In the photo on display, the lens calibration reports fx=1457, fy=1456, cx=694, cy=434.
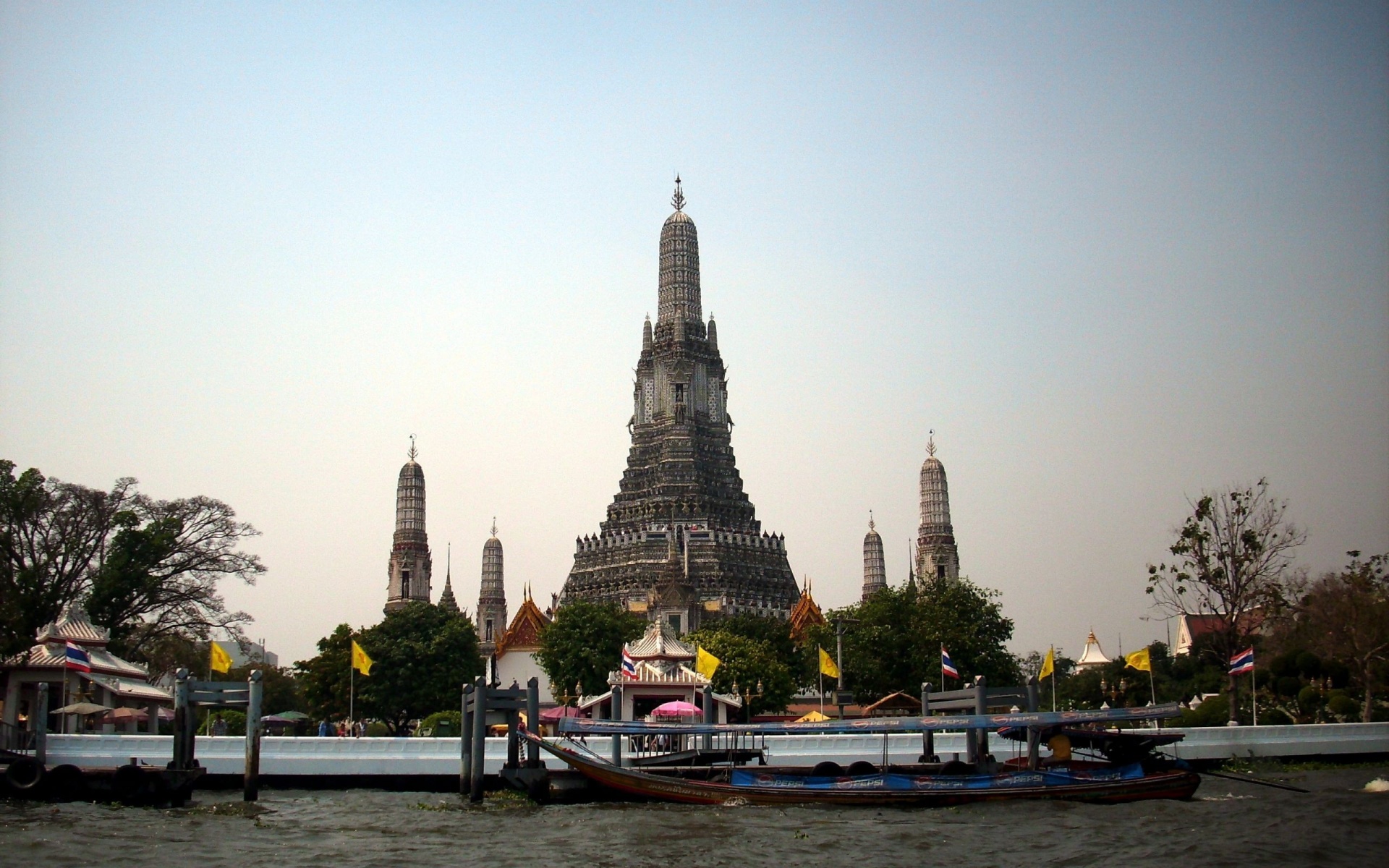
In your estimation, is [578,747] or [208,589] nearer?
[578,747]

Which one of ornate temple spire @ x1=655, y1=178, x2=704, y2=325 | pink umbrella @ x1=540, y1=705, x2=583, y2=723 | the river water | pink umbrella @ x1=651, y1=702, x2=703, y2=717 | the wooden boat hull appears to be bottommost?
the river water

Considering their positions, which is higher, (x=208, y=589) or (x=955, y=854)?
(x=208, y=589)

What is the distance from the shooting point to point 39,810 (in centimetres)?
2753

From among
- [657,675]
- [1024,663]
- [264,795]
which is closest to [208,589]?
[657,675]

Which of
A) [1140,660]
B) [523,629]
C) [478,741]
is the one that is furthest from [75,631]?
[523,629]

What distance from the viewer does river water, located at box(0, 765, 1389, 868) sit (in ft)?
75.3

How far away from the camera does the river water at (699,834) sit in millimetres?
22938

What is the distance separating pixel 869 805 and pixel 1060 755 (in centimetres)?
471

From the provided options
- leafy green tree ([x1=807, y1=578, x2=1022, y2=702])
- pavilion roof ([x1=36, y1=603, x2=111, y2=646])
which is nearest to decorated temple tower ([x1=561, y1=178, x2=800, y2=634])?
leafy green tree ([x1=807, y1=578, x2=1022, y2=702])

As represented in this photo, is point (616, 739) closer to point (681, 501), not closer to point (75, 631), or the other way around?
point (75, 631)

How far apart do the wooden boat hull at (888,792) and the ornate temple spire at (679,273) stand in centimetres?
6607

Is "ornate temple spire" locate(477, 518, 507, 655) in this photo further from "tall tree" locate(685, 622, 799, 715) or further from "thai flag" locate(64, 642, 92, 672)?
"thai flag" locate(64, 642, 92, 672)

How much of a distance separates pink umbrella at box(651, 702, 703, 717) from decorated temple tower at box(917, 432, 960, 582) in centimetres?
4479

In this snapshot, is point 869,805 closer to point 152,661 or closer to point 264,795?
point 264,795
